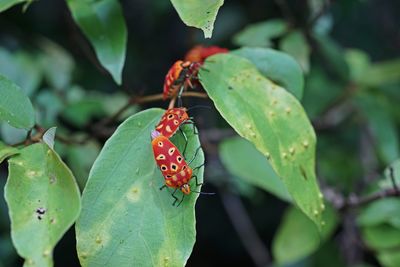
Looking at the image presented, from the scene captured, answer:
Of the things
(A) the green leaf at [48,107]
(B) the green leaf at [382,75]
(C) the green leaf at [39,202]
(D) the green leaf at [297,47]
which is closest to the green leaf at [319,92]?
(B) the green leaf at [382,75]

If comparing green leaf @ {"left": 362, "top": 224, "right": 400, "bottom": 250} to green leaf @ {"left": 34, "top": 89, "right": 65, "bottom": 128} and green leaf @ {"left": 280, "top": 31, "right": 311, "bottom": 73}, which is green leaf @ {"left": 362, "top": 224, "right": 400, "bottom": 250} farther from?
green leaf @ {"left": 34, "top": 89, "right": 65, "bottom": 128}

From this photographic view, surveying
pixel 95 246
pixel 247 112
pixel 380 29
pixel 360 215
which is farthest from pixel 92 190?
pixel 380 29

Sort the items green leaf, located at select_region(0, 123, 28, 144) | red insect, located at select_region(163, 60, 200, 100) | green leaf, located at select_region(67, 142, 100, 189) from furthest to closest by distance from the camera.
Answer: green leaf, located at select_region(67, 142, 100, 189)
green leaf, located at select_region(0, 123, 28, 144)
red insect, located at select_region(163, 60, 200, 100)

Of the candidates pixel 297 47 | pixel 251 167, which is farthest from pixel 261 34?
pixel 251 167

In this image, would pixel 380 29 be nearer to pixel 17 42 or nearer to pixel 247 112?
pixel 17 42

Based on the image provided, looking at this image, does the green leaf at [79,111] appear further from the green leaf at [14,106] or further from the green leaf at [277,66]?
the green leaf at [14,106]

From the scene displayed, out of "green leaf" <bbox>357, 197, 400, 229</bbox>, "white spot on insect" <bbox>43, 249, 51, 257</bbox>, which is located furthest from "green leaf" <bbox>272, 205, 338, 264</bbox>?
"white spot on insect" <bbox>43, 249, 51, 257</bbox>

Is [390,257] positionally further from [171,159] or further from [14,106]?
[14,106]
